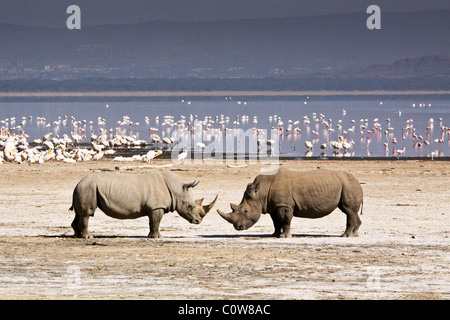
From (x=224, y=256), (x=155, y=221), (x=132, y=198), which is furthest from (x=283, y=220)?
(x=132, y=198)

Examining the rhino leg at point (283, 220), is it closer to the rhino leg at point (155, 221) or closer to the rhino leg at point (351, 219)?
the rhino leg at point (351, 219)

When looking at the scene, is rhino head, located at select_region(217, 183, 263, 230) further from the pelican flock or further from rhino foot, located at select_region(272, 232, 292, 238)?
the pelican flock

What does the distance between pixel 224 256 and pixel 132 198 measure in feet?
7.96

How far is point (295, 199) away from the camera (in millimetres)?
17797

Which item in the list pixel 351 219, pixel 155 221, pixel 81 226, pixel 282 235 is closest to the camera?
pixel 81 226

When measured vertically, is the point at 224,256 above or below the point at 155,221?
below

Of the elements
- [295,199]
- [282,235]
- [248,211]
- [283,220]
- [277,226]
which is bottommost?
[282,235]

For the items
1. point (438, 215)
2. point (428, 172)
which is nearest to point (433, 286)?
point (438, 215)

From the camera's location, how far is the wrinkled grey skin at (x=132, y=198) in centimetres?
1741

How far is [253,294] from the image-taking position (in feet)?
41.5

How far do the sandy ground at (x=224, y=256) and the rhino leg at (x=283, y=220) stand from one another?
0.24 meters

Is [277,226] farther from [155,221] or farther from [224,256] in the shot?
[224,256]

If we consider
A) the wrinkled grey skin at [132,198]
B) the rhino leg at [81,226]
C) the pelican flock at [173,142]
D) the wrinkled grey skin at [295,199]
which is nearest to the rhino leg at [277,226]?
the wrinkled grey skin at [295,199]
